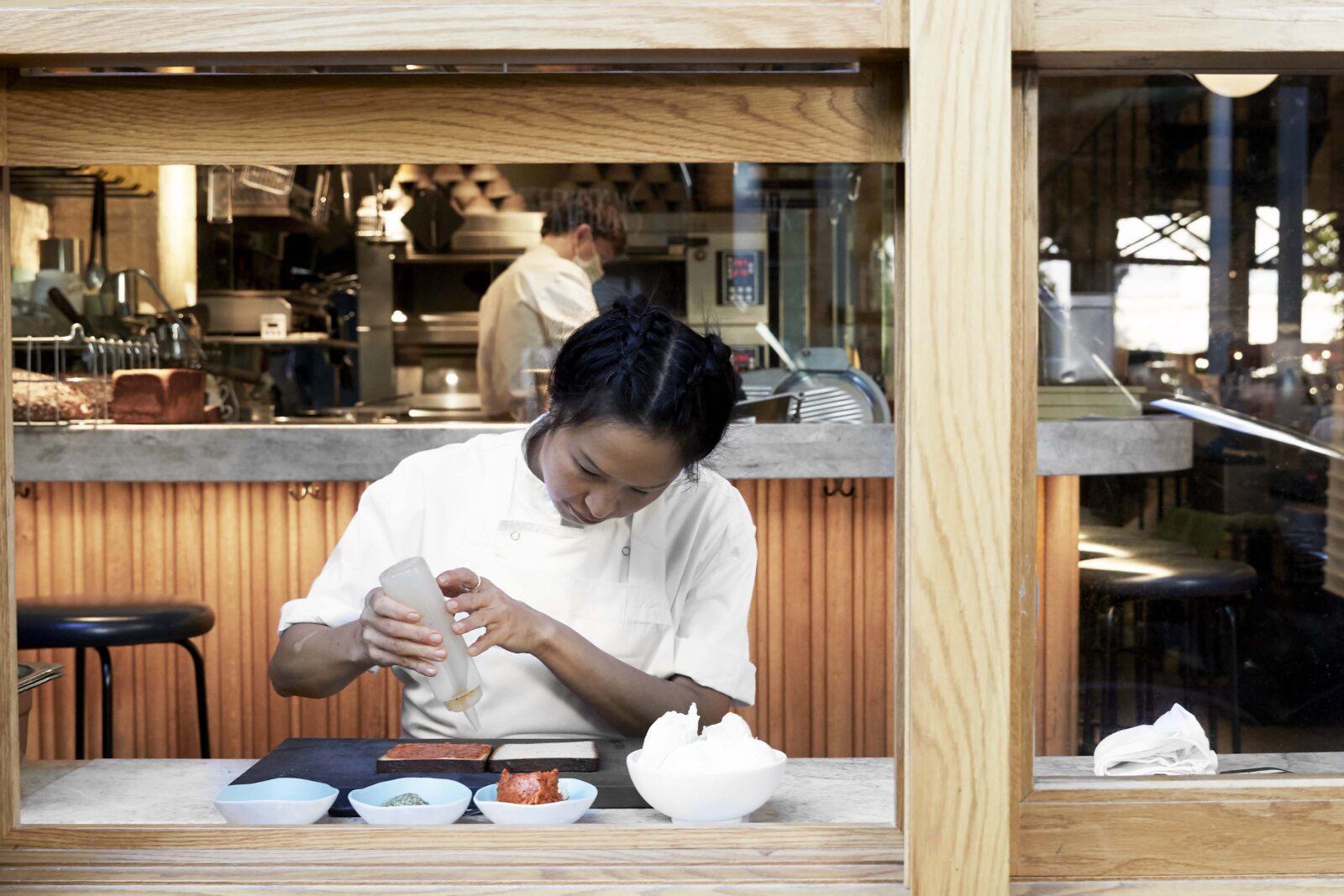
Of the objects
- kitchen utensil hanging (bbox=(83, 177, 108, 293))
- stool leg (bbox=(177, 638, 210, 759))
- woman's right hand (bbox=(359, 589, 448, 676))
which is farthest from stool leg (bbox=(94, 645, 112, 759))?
kitchen utensil hanging (bbox=(83, 177, 108, 293))

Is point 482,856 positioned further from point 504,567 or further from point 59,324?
point 59,324

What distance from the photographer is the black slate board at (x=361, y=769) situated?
1.07m

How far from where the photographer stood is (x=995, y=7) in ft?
2.37

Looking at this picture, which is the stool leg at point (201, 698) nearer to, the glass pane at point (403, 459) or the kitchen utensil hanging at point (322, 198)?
the glass pane at point (403, 459)

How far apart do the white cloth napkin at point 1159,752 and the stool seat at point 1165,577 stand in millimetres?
264

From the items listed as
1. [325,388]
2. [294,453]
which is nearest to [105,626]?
[294,453]

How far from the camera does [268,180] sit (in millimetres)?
4594

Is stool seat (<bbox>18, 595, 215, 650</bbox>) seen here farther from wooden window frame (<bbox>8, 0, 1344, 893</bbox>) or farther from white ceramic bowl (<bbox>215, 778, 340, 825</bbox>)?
wooden window frame (<bbox>8, 0, 1344, 893</bbox>)

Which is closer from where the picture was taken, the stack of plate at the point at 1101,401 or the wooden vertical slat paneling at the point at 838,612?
the stack of plate at the point at 1101,401

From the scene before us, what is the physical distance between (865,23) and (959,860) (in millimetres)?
505

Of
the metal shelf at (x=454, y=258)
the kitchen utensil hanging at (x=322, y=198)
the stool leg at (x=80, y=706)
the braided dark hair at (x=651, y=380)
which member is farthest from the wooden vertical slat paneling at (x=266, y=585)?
the metal shelf at (x=454, y=258)

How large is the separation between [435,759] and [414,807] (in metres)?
0.23

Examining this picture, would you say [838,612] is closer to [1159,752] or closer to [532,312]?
[532,312]

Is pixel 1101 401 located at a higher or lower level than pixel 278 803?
higher
